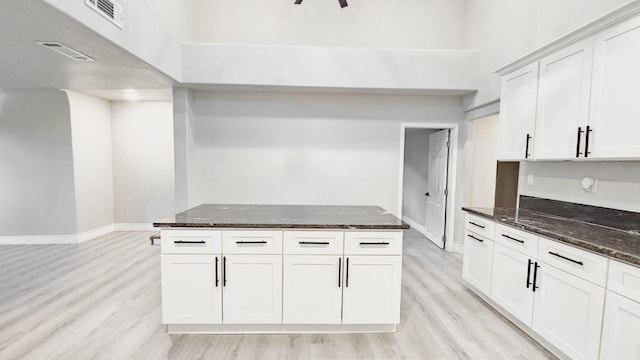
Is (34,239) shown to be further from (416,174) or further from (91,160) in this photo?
(416,174)

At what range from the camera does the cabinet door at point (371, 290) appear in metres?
2.30

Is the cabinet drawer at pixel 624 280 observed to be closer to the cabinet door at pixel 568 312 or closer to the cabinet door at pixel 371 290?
the cabinet door at pixel 568 312

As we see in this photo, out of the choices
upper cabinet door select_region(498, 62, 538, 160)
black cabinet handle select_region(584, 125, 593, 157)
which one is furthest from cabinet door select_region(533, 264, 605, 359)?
upper cabinet door select_region(498, 62, 538, 160)

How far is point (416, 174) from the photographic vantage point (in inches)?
250

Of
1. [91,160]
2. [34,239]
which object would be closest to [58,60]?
[91,160]

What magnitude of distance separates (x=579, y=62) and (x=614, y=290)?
5.52 ft

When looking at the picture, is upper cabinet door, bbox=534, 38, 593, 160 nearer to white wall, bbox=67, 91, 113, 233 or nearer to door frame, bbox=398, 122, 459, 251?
door frame, bbox=398, 122, 459, 251

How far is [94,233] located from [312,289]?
4893mm

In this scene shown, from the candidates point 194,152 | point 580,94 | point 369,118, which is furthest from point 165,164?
point 580,94

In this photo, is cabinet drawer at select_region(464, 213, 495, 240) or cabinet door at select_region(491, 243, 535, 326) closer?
cabinet door at select_region(491, 243, 535, 326)

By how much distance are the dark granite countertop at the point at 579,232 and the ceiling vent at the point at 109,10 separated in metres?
3.78

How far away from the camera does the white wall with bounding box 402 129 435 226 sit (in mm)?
5957

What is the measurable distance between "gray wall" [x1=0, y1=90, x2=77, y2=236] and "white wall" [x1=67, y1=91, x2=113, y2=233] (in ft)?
0.34

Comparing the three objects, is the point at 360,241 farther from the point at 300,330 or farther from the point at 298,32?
the point at 298,32
